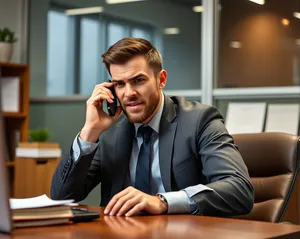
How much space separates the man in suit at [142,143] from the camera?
78.4 inches

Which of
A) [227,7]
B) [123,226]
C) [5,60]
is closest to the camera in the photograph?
[123,226]

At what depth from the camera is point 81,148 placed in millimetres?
2020

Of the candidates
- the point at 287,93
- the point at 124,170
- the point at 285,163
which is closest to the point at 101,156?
the point at 124,170

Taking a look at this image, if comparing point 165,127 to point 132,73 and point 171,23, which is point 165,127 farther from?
point 171,23

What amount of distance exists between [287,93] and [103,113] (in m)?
2.06

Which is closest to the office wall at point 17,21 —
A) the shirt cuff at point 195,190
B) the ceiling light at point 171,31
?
the ceiling light at point 171,31

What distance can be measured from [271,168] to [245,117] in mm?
1909

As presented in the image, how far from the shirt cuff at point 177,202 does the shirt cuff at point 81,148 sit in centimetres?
48

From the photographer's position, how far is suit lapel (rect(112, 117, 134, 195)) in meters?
2.06

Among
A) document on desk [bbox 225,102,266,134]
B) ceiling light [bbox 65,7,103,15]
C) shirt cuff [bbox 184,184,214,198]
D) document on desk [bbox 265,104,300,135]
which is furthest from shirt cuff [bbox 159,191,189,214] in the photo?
ceiling light [bbox 65,7,103,15]

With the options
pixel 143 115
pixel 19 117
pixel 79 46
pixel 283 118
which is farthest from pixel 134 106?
pixel 19 117

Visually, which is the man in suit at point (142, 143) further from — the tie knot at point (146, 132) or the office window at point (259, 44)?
the office window at point (259, 44)

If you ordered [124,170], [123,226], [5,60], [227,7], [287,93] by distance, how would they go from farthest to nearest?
[5,60]
[227,7]
[287,93]
[124,170]
[123,226]

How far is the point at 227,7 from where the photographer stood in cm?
420
